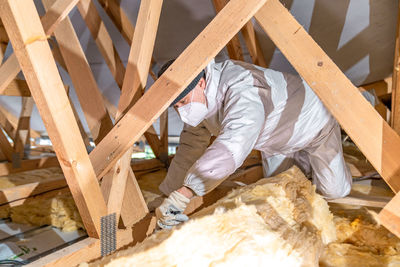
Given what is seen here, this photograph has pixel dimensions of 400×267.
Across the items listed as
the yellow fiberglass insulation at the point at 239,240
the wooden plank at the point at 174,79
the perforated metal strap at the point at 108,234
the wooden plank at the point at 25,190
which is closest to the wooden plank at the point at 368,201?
the yellow fiberglass insulation at the point at 239,240

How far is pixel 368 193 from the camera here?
2523 mm

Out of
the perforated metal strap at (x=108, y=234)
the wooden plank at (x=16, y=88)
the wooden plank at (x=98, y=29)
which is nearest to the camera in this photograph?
the perforated metal strap at (x=108, y=234)

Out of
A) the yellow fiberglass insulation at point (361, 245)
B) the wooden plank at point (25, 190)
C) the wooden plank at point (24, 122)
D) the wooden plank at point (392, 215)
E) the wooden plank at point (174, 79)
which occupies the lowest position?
the yellow fiberglass insulation at point (361, 245)

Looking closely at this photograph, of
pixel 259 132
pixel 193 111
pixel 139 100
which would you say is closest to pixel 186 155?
pixel 193 111

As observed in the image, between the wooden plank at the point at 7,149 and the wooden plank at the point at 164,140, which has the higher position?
the wooden plank at the point at 7,149

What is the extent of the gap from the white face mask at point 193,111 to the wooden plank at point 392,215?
1.05 metres

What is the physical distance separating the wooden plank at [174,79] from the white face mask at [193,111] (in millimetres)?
444

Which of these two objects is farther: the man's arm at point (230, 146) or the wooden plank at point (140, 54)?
the wooden plank at point (140, 54)

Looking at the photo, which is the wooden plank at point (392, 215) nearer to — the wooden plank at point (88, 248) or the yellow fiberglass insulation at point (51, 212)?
the wooden plank at point (88, 248)

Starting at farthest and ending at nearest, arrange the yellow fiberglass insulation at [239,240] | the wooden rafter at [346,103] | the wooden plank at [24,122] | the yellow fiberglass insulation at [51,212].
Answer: the wooden plank at [24,122] < the yellow fiberglass insulation at [51,212] < the wooden rafter at [346,103] < the yellow fiberglass insulation at [239,240]

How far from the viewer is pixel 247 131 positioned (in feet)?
4.74

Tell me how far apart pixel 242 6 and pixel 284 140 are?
1097mm

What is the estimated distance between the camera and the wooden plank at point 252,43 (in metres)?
2.73

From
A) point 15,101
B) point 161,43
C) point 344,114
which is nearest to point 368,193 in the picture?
point 344,114
